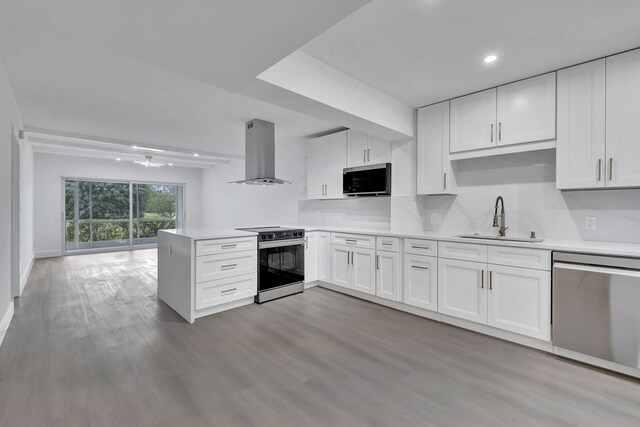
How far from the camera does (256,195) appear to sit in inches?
265

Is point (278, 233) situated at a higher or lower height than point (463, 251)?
higher

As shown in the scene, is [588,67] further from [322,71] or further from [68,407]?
[68,407]

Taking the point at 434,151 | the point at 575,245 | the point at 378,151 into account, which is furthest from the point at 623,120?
the point at 378,151

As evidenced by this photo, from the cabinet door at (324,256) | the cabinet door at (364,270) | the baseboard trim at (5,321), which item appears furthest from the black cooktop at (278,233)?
the baseboard trim at (5,321)

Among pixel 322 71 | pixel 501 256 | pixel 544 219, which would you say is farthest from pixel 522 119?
pixel 322 71

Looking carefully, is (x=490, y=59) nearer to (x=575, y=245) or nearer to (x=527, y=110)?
(x=527, y=110)

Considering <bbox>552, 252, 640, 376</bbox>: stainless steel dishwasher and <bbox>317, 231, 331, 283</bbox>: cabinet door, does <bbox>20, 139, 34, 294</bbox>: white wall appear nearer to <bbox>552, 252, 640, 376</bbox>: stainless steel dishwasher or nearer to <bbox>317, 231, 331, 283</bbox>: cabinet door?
<bbox>317, 231, 331, 283</bbox>: cabinet door

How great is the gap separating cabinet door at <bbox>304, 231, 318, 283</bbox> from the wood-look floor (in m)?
0.87

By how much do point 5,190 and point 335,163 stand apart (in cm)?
362

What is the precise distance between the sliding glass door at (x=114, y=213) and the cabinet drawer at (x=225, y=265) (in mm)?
6145

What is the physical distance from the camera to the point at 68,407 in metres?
1.71

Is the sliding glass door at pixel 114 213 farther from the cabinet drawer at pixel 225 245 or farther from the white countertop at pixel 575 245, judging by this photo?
the white countertop at pixel 575 245

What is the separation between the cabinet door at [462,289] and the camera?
8.87 feet

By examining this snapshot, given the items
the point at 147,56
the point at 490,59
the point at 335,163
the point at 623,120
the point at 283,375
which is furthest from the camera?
the point at 335,163
